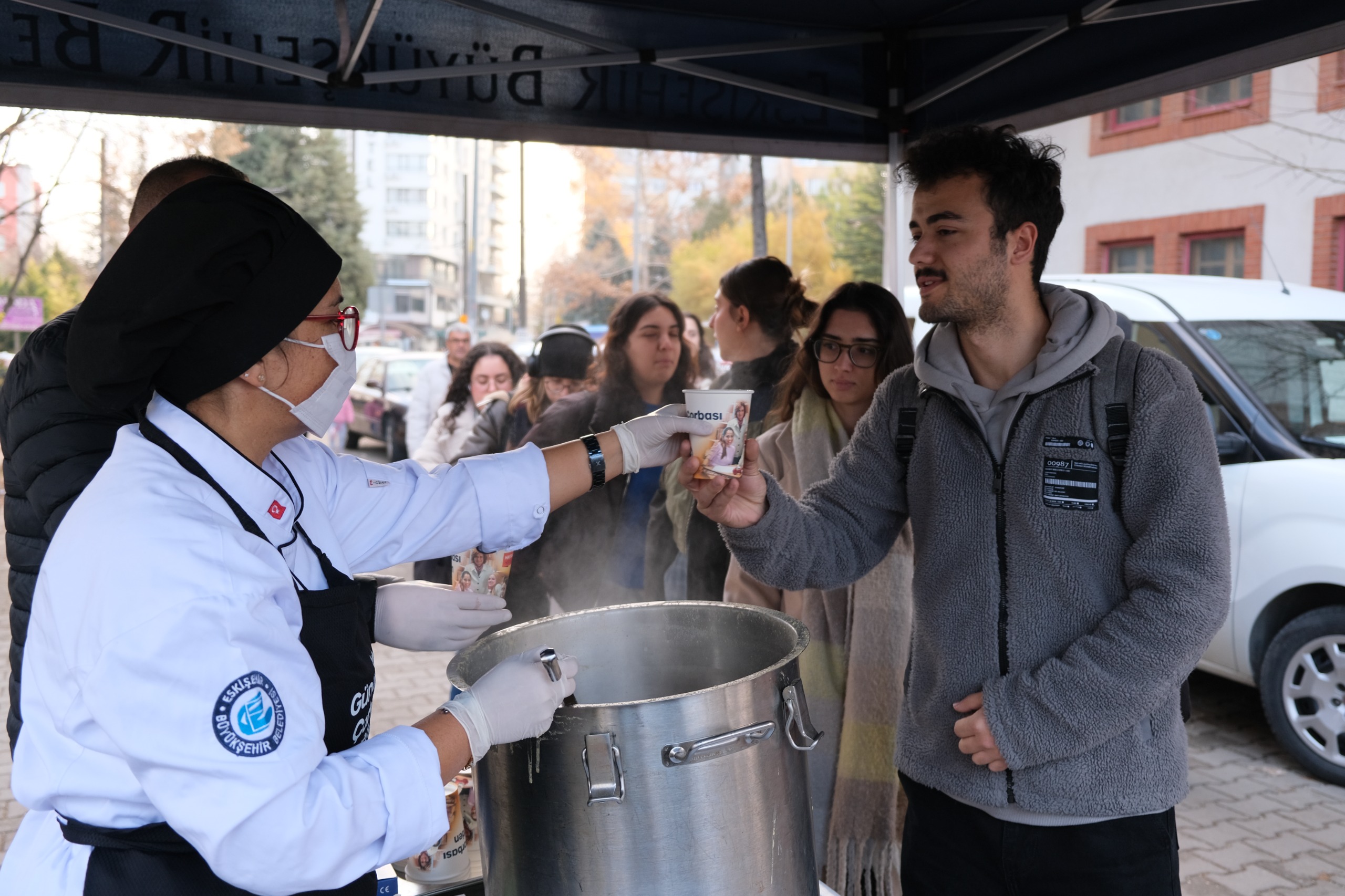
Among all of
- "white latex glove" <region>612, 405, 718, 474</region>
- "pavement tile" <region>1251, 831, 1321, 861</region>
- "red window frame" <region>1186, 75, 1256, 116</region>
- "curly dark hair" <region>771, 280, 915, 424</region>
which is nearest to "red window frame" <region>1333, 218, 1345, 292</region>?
"red window frame" <region>1186, 75, 1256, 116</region>

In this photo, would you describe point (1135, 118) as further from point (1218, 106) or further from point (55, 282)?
point (55, 282)

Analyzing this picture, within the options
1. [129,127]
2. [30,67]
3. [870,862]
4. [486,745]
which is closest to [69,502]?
[486,745]

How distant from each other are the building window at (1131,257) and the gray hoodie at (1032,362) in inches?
596

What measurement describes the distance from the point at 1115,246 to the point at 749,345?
1469cm

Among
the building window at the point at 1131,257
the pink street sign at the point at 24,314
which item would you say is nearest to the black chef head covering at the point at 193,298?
the building window at the point at 1131,257

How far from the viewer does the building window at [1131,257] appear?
16.0 m

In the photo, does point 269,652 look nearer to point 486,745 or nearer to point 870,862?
point 486,745

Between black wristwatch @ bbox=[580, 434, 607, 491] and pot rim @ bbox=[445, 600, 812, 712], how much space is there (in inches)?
11.0

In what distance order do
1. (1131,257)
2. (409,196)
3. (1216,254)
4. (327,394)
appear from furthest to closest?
(409,196)
(1131,257)
(1216,254)
(327,394)

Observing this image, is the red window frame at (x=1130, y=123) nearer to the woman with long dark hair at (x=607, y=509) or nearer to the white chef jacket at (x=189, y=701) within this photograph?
the woman with long dark hair at (x=607, y=509)

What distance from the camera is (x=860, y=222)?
39.1 m

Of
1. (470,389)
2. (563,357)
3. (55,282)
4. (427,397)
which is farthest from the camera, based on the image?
(55,282)

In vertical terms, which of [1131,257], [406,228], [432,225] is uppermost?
[432,225]

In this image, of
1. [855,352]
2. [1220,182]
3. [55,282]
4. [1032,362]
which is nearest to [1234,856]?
[855,352]
